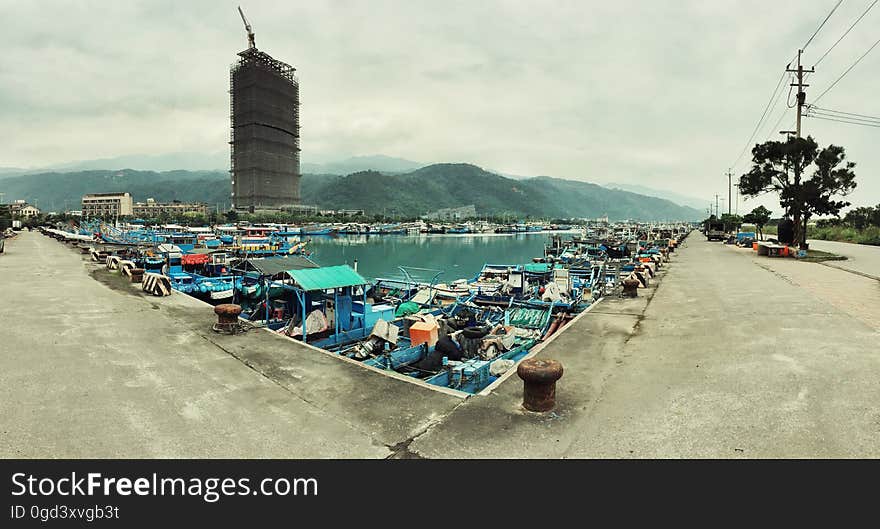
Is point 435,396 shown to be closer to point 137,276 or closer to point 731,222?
point 137,276

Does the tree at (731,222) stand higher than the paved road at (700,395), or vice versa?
the tree at (731,222)

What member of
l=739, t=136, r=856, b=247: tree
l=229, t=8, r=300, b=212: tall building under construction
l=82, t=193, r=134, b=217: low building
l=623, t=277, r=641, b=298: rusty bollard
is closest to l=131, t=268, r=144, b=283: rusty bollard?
l=623, t=277, r=641, b=298: rusty bollard

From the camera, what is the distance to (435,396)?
6512mm

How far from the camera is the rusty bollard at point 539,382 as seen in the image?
5.71 meters

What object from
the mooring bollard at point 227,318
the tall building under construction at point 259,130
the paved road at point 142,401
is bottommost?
the paved road at point 142,401

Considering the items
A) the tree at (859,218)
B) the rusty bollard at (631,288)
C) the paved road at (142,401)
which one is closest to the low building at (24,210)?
the paved road at (142,401)

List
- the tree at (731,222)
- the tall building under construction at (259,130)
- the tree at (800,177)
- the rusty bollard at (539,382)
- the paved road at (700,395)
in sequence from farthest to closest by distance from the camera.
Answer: the tall building under construction at (259,130) < the tree at (731,222) < the tree at (800,177) < the rusty bollard at (539,382) < the paved road at (700,395)

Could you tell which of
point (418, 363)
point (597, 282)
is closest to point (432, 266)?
point (597, 282)

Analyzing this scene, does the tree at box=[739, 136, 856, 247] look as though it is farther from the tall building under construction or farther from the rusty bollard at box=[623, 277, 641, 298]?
the tall building under construction

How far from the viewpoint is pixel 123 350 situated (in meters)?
8.52

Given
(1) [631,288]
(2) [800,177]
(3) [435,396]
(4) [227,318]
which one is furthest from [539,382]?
(2) [800,177]

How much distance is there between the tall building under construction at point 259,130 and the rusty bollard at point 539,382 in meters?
185

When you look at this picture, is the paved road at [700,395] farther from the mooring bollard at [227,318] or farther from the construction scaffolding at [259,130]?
the construction scaffolding at [259,130]

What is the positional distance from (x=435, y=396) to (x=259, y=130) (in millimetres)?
190243
